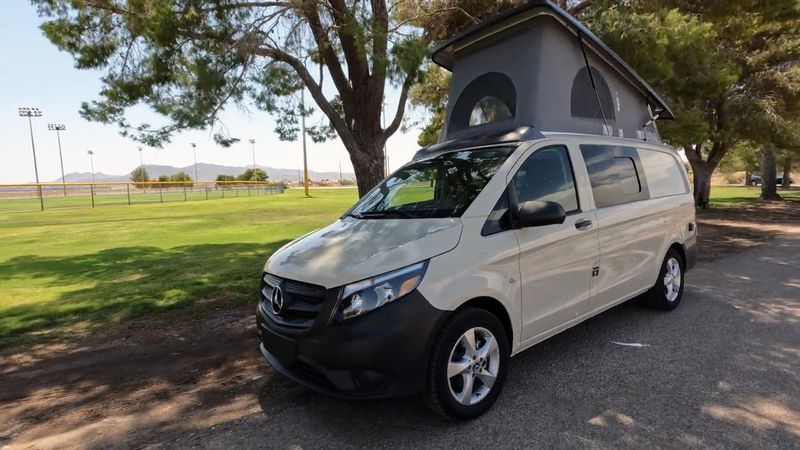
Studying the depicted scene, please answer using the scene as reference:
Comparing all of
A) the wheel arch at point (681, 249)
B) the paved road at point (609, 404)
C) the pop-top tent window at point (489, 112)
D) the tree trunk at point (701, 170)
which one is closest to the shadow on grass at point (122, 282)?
the paved road at point (609, 404)

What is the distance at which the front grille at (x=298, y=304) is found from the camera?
2912mm

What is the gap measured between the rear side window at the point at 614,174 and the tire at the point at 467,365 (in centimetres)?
175

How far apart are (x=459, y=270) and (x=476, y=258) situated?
0.58ft

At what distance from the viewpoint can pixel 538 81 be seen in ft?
14.8

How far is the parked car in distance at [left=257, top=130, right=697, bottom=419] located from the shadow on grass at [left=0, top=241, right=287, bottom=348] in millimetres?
3642

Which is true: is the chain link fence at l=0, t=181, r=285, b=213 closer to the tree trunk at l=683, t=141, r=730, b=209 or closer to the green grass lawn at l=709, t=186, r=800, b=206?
the tree trunk at l=683, t=141, r=730, b=209

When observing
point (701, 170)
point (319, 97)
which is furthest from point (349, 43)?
point (701, 170)

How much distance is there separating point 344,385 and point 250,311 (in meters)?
3.57

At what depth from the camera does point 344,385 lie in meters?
2.77

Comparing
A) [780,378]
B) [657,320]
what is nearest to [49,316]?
[657,320]

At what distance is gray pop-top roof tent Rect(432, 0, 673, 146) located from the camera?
4.59 m

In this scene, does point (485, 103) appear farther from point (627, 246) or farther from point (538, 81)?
point (627, 246)

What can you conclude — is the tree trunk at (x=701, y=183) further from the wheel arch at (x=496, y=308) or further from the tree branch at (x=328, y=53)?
the wheel arch at (x=496, y=308)

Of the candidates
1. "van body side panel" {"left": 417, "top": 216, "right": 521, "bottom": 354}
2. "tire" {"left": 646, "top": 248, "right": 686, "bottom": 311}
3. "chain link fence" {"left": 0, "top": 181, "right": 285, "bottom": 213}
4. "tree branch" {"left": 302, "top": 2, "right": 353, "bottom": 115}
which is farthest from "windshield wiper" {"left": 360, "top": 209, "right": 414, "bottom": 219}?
"chain link fence" {"left": 0, "top": 181, "right": 285, "bottom": 213}
